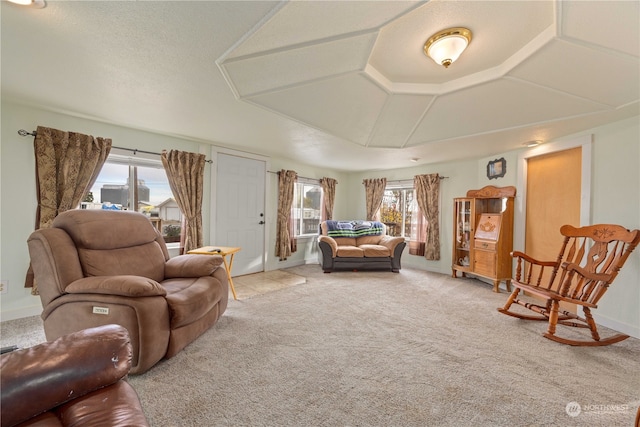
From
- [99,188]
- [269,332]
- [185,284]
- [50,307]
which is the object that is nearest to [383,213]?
[269,332]

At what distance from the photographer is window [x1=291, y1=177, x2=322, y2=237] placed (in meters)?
5.30

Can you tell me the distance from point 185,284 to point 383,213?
15.1 feet

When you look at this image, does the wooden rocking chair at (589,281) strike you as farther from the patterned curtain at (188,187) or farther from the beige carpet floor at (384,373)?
the patterned curtain at (188,187)

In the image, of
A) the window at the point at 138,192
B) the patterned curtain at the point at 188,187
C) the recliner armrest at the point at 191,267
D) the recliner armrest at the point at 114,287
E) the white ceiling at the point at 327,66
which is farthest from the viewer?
the patterned curtain at the point at 188,187

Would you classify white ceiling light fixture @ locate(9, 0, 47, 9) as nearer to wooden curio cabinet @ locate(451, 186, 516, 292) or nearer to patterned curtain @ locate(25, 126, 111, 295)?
patterned curtain @ locate(25, 126, 111, 295)

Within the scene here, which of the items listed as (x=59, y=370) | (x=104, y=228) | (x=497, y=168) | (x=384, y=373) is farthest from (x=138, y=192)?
(x=497, y=168)

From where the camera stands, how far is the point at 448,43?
1695 mm

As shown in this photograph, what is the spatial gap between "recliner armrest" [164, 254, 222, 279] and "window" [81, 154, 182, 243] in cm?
131

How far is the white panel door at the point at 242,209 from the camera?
397 cm

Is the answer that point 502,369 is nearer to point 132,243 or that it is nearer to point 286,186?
point 132,243

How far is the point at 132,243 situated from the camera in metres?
2.24

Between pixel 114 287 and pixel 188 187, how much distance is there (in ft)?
7.03

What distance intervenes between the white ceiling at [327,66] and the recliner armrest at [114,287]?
4.88 ft

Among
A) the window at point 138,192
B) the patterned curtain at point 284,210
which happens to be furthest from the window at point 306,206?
the window at point 138,192
